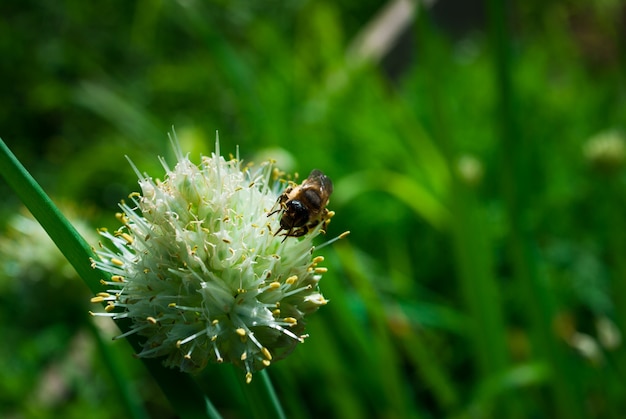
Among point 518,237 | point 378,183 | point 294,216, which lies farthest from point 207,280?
point 378,183

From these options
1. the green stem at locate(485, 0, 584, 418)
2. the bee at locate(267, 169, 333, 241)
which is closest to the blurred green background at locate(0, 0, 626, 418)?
the green stem at locate(485, 0, 584, 418)

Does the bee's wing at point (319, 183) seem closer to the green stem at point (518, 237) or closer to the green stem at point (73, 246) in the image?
the green stem at point (73, 246)

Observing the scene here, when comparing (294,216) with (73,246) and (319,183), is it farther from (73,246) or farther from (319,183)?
(73,246)

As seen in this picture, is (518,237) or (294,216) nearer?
(294,216)

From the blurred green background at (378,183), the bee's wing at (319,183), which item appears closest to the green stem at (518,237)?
the blurred green background at (378,183)

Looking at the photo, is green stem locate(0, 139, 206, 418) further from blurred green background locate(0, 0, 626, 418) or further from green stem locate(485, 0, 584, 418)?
green stem locate(485, 0, 584, 418)
